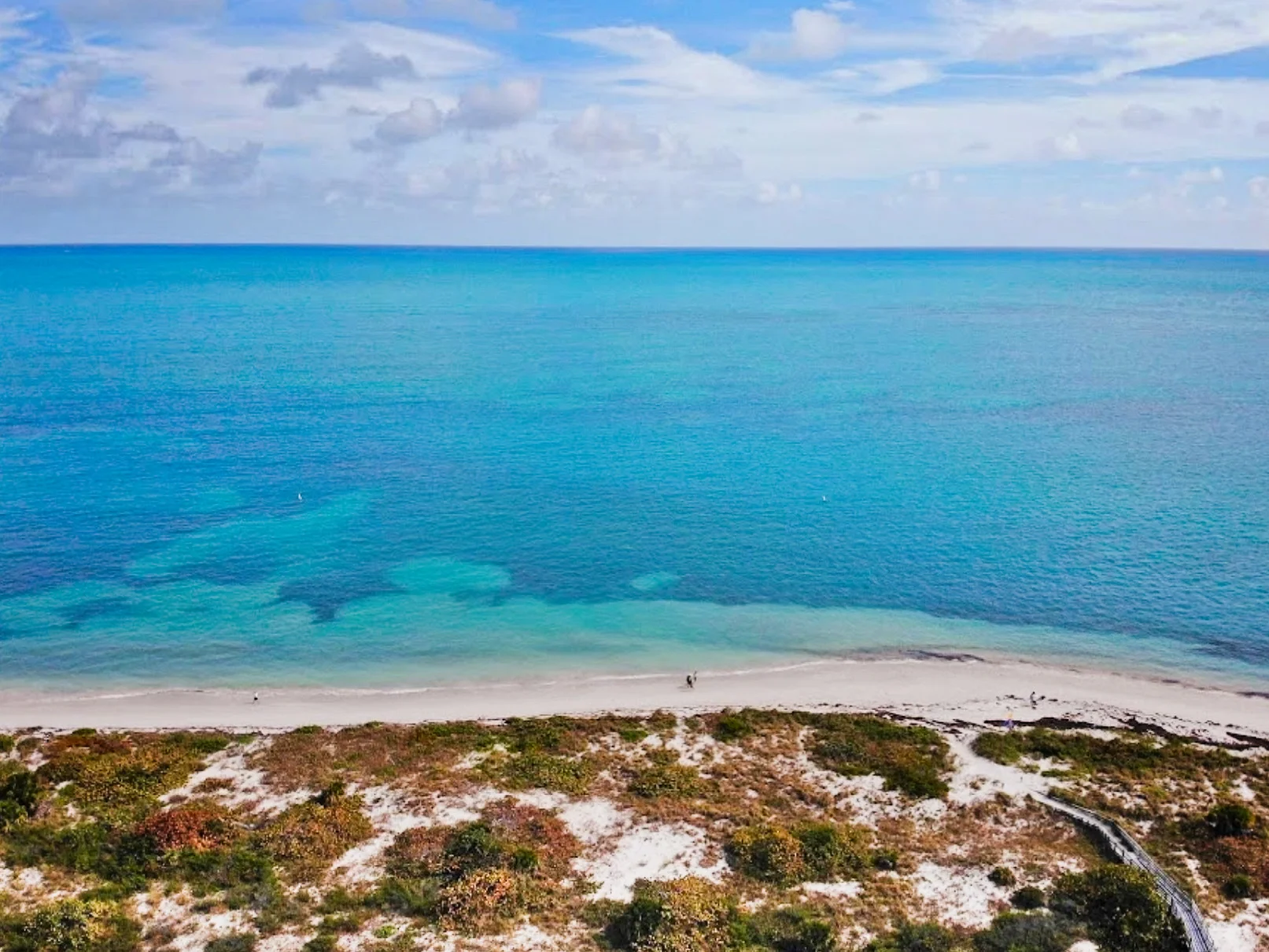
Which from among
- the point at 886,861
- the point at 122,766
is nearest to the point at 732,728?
the point at 886,861

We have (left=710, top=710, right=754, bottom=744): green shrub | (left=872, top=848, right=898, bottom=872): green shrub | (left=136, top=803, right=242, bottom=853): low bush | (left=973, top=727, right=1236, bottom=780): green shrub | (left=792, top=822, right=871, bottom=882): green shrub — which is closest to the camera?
(left=792, top=822, right=871, bottom=882): green shrub

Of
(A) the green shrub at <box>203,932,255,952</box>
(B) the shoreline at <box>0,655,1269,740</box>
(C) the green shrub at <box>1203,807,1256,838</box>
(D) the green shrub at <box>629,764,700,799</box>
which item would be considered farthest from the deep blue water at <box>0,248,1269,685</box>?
(A) the green shrub at <box>203,932,255,952</box>

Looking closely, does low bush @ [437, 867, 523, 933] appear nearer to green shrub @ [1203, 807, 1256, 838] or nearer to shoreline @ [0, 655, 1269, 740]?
shoreline @ [0, 655, 1269, 740]

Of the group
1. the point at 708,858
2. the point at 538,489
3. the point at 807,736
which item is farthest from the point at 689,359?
the point at 708,858

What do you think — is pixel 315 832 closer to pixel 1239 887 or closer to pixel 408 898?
pixel 408 898

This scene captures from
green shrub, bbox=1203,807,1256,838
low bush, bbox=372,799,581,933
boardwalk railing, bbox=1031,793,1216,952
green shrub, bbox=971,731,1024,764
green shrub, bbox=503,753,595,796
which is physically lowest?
green shrub, bbox=503,753,595,796

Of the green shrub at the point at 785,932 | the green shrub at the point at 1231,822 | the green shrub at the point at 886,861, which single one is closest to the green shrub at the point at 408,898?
the green shrub at the point at 785,932

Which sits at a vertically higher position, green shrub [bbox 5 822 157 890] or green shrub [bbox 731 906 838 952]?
green shrub [bbox 731 906 838 952]

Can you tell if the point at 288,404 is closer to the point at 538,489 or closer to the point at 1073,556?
the point at 538,489
